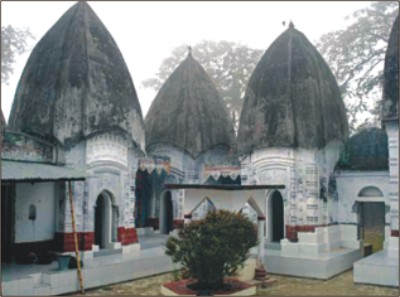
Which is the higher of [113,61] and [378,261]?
[113,61]

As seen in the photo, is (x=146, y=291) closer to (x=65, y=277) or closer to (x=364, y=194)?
(x=65, y=277)

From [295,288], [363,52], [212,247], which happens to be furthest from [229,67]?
[212,247]

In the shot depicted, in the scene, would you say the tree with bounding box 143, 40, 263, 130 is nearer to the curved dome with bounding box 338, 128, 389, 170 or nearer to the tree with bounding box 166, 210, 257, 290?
the curved dome with bounding box 338, 128, 389, 170

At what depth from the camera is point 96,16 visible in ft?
58.7

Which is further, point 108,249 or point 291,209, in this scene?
point 291,209

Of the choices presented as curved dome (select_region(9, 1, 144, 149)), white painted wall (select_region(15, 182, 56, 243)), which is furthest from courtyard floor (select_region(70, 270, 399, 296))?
curved dome (select_region(9, 1, 144, 149))

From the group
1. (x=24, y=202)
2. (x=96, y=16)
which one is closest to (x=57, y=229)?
(x=24, y=202)

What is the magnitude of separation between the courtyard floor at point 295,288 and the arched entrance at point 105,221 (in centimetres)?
245

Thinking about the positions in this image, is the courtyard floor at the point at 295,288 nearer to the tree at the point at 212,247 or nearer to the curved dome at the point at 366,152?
the tree at the point at 212,247

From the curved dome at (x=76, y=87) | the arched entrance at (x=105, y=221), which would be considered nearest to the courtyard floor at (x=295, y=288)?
the arched entrance at (x=105, y=221)

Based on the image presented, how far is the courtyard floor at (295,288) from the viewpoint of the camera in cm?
1278

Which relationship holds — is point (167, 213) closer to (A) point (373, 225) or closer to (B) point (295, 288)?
(B) point (295, 288)

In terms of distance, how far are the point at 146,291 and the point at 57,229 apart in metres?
4.04

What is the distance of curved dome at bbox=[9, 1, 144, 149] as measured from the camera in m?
15.6
